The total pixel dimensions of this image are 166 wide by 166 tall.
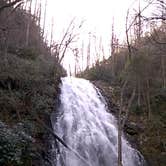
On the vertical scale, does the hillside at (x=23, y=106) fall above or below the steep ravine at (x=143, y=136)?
above

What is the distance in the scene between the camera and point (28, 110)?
45.7 ft

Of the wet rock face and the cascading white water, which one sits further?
the wet rock face

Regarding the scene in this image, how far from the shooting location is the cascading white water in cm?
1323

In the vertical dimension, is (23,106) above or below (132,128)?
above

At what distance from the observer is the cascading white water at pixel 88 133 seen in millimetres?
13227

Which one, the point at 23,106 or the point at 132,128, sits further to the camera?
the point at 132,128

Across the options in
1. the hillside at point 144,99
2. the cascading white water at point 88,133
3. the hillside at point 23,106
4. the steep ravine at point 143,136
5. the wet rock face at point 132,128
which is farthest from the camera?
the wet rock face at point 132,128

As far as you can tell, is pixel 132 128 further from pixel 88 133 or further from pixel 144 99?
pixel 144 99

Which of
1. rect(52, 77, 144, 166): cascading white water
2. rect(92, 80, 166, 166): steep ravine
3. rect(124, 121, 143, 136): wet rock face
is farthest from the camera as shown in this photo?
rect(124, 121, 143, 136): wet rock face

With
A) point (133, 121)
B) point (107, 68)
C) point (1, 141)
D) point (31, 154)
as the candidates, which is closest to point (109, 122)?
Answer: point (133, 121)

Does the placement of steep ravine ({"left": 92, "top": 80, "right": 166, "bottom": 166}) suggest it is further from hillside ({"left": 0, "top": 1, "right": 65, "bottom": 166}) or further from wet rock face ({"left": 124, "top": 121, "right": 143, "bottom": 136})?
hillside ({"left": 0, "top": 1, "right": 65, "bottom": 166})

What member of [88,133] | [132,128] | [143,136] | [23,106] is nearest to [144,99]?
[132,128]

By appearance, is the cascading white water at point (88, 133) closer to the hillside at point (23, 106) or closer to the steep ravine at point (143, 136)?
the steep ravine at point (143, 136)

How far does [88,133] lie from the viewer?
14758mm
